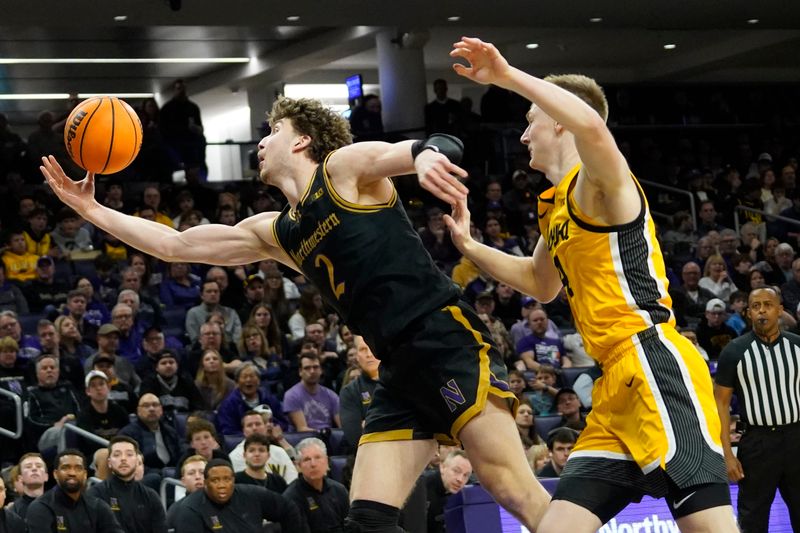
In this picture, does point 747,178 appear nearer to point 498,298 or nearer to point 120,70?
point 498,298

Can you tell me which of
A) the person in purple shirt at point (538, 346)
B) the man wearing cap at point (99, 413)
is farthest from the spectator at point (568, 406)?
the man wearing cap at point (99, 413)

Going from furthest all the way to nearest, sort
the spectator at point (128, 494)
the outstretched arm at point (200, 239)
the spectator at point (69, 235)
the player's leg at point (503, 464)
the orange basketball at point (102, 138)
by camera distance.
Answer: the spectator at point (69, 235) < the spectator at point (128, 494) < the orange basketball at point (102, 138) < the outstretched arm at point (200, 239) < the player's leg at point (503, 464)

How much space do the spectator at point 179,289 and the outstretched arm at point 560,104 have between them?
10.5 metres

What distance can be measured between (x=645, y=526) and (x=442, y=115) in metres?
11.9

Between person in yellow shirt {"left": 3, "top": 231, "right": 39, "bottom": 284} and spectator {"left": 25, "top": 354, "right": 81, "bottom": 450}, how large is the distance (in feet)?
10.7

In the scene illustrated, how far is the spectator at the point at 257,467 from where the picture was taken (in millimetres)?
10047

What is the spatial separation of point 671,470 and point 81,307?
31.3ft

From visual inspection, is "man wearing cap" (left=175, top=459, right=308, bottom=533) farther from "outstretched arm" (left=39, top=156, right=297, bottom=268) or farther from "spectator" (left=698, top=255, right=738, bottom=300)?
"spectator" (left=698, top=255, right=738, bottom=300)

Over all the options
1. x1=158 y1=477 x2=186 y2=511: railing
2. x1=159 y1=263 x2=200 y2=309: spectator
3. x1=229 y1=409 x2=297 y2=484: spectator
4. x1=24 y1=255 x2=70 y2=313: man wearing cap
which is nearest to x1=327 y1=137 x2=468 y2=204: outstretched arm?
x1=158 y1=477 x2=186 y2=511: railing

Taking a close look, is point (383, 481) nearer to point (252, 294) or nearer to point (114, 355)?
point (114, 355)

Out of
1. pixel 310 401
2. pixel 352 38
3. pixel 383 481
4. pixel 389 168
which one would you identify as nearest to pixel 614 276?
pixel 389 168

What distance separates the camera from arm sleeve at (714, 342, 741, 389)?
29.2 feet

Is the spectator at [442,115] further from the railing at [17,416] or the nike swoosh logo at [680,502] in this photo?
the nike swoosh logo at [680,502]

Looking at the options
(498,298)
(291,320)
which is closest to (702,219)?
(498,298)
